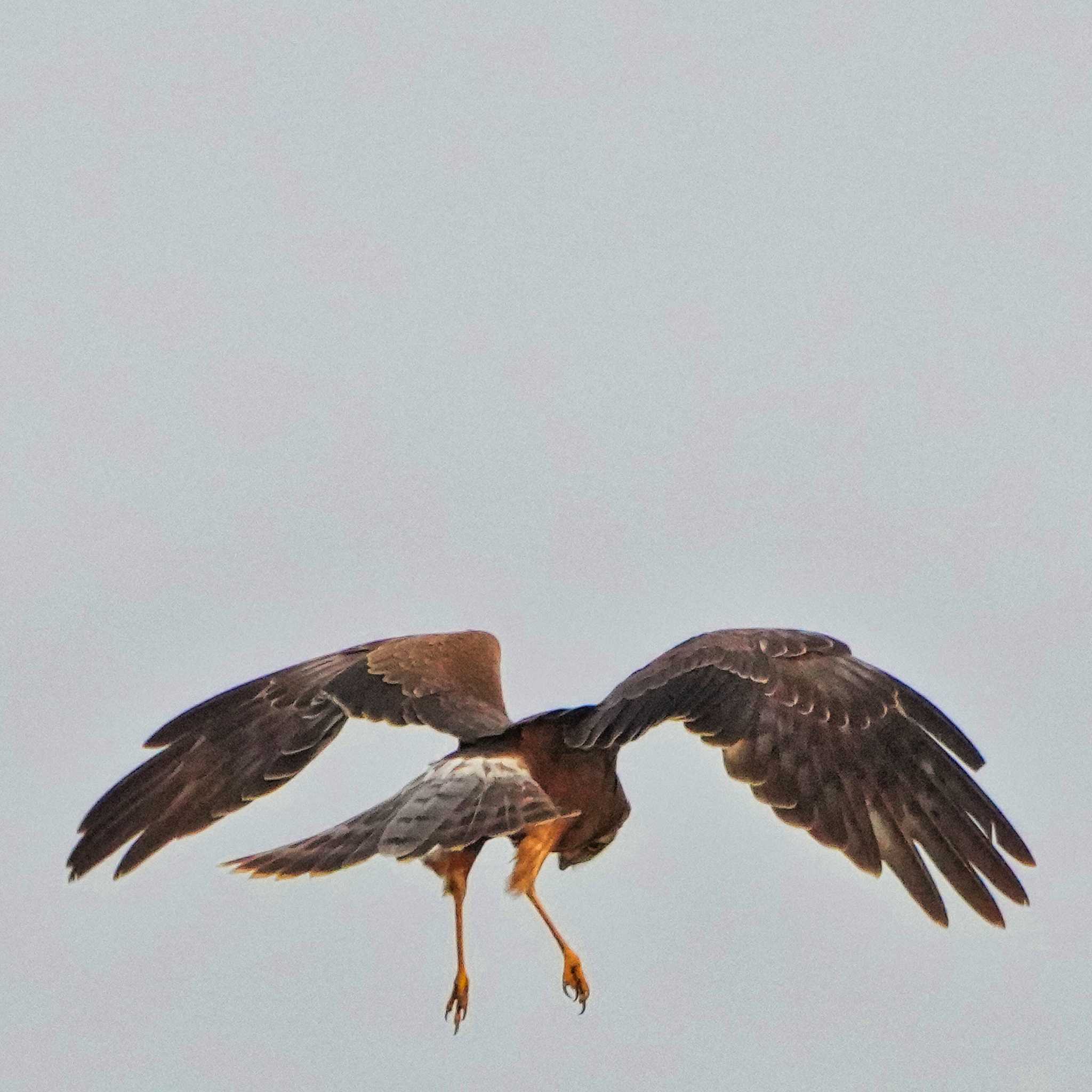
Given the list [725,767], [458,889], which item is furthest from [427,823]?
[725,767]

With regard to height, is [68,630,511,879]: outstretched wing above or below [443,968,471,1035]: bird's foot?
above

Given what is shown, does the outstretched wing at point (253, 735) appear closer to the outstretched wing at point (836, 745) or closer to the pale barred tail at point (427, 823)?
the pale barred tail at point (427, 823)

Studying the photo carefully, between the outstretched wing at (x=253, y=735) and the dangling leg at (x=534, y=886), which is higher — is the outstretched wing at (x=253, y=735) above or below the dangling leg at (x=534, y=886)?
above

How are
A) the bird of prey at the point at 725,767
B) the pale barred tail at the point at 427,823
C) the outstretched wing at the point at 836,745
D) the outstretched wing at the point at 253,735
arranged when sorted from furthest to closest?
the outstretched wing at the point at 253,735
the outstretched wing at the point at 836,745
the bird of prey at the point at 725,767
the pale barred tail at the point at 427,823

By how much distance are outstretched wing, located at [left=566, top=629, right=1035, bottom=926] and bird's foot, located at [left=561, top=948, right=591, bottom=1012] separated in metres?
0.92

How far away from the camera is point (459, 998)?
8375 mm

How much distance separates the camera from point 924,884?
867 centimetres

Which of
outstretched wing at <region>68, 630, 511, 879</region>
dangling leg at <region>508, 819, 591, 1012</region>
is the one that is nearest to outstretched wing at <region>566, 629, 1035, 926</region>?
dangling leg at <region>508, 819, 591, 1012</region>

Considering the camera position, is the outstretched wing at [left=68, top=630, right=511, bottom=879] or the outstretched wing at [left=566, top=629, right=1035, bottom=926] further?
the outstretched wing at [left=68, top=630, right=511, bottom=879]

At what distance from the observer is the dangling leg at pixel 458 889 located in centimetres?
836

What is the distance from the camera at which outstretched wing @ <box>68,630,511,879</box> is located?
9.39m

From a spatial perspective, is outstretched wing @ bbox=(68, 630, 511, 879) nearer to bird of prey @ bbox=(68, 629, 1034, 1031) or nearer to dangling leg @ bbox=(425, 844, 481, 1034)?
bird of prey @ bbox=(68, 629, 1034, 1031)

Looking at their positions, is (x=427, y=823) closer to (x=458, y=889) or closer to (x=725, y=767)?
(x=458, y=889)

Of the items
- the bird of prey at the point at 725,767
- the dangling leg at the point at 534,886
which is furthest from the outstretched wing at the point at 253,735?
the dangling leg at the point at 534,886
